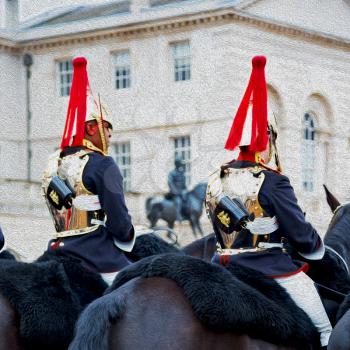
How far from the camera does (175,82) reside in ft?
152

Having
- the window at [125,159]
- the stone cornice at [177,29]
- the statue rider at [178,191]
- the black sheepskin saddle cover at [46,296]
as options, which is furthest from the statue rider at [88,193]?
the window at [125,159]

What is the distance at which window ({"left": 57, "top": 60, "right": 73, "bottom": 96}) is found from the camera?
162 ft

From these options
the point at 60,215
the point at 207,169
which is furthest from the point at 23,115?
the point at 60,215

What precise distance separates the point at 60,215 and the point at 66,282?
0.79m

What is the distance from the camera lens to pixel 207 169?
45344 mm

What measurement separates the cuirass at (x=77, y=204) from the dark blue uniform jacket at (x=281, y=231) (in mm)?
1317

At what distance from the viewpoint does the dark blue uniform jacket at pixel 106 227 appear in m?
10.4

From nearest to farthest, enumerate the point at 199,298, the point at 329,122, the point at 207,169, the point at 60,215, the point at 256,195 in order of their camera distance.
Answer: the point at 199,298 < the point at 256,195 < the point at 60,215 < the point at 207,169 < the point at 329,122

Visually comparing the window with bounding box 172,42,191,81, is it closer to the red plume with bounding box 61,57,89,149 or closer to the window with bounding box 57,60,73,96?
Answer: the window with bounding box 57,60,73,96

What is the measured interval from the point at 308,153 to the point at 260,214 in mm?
39381

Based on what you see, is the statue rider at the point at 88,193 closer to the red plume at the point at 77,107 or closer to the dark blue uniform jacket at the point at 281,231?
the red plume at the point at 77,107

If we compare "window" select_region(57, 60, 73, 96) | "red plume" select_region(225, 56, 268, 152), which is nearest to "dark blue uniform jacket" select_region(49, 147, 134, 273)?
"red plume" select_region(225, 56, 268, 152)

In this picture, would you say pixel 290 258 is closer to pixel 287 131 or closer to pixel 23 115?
pixel 287 131

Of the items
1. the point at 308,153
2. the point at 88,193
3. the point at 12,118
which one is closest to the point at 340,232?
the point at 88,193
